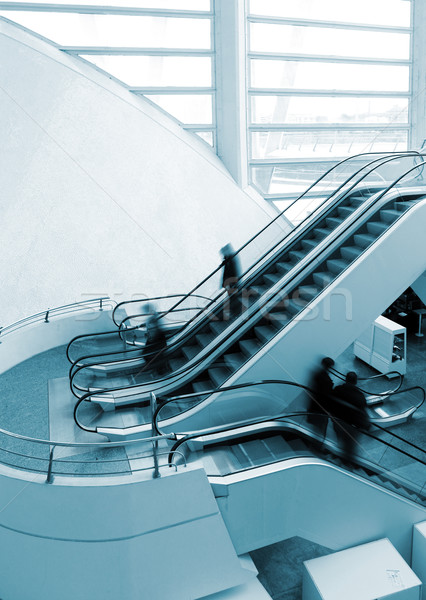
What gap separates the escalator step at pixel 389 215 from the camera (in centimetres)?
908

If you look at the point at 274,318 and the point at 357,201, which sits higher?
the point at 357,201

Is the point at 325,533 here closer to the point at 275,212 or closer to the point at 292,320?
the point at 292,320

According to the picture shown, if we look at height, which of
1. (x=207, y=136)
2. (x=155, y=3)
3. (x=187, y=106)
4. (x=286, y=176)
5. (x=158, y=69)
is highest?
(x=155, y=3)

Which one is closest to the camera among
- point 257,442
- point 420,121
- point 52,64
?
point 257,442

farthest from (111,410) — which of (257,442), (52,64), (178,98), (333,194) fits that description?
(178,98)

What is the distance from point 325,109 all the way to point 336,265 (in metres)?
9.38

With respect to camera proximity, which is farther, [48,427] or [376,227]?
[376,227]

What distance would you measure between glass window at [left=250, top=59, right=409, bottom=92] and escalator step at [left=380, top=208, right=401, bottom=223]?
8.20 m

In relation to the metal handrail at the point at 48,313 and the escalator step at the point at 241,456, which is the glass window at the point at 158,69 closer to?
the metal handrail at the point at 48,313

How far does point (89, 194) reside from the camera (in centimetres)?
1286

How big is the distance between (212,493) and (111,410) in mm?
2582

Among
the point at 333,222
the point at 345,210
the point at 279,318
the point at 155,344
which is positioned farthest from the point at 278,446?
the point at 345,210

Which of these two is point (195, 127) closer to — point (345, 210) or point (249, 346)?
point (345, 210)

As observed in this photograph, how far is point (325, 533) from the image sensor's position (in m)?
7.48
